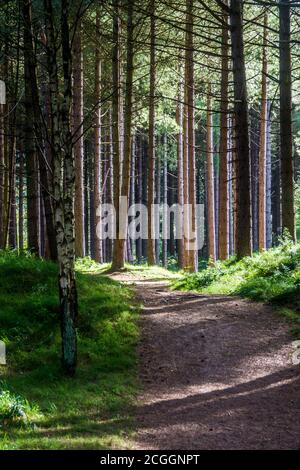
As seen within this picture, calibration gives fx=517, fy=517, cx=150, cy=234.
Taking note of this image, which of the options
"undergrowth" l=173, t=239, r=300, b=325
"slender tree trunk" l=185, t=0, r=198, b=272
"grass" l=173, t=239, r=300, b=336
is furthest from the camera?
"slender tree trunk" l=185, t=0, r=198, b=272

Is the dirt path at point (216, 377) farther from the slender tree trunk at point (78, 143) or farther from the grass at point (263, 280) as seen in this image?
the slender tree trunk at point (78, 143)

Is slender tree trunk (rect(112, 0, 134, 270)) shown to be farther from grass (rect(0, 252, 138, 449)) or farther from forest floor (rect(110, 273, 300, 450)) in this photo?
forest floor (rect(110, 273, 300, 450))

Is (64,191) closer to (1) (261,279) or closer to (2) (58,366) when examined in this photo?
(2) (58,366)

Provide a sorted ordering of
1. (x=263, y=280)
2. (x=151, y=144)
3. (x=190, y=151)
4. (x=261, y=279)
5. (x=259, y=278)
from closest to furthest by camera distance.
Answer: (x=263, y=280) → (x=261, y=279) → (x=259, y=278) → (x=151, y=144) → (x=190, y=151)

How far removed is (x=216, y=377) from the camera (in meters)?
7.43

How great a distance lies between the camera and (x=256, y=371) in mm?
7574

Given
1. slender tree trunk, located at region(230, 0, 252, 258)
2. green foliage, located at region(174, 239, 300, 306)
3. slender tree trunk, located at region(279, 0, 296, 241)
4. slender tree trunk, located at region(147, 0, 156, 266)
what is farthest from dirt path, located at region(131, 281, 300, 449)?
slender tree trunk, located at region(147, 0, 156, 266)

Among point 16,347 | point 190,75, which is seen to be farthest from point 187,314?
point 190,75

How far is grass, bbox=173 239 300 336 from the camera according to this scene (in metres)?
10.6

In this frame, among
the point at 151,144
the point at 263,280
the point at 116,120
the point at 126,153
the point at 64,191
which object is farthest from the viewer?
the point at 151,144

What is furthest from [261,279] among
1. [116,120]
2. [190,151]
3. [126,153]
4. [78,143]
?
[190,151]

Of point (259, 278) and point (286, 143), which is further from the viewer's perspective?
point (286, 143)

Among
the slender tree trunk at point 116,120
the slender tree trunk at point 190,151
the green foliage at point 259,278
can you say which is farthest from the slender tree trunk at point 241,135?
the slender tree trunk at point 190,151

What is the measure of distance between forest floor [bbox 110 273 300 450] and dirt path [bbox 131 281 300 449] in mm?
10
